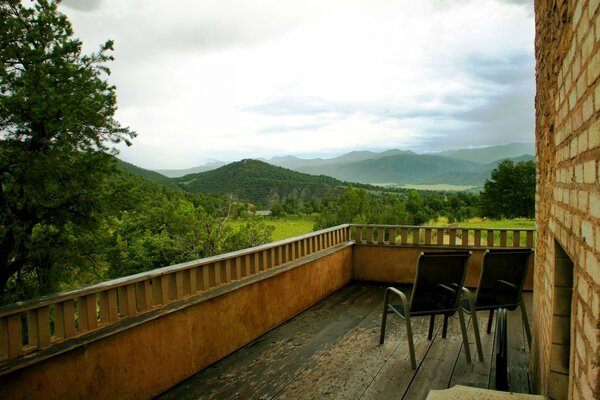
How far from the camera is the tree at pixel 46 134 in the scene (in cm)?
880

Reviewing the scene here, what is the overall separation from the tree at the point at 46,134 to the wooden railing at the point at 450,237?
722 centimetres

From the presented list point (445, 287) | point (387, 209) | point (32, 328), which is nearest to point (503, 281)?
point (445, 287)

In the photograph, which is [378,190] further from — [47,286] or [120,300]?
[120,300]

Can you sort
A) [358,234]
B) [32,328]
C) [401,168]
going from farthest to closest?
[401,168]
[358,234]
[32,328]

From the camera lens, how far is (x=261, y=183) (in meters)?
37.9

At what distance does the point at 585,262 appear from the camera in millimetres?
1057

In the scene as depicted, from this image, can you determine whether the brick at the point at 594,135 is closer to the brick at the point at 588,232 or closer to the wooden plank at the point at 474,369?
the brick at the point at 588,232

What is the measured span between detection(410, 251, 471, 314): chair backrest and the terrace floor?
1.57ft

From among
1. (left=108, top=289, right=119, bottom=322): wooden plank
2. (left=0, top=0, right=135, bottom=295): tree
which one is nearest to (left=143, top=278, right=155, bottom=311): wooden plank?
(left=108, top=289, right=119, bottom=322): wooden plank

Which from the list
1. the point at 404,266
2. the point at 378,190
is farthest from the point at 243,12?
the point at 378,190

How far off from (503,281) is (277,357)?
2.12 meters

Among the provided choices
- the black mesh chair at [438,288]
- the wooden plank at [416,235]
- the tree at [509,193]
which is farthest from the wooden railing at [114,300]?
the tree at [509,193]

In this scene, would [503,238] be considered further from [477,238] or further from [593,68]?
[593,68]

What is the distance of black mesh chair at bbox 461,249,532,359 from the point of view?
11.6 feet
